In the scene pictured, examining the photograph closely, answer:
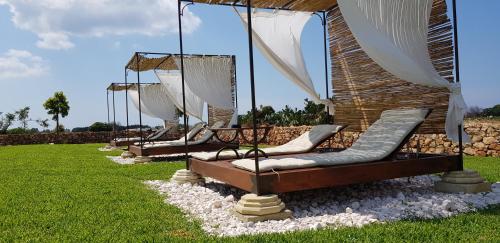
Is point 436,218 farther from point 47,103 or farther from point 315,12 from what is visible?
point 47,103

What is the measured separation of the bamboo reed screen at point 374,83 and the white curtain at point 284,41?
1.70 ft

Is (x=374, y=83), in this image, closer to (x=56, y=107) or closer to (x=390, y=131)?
(x=390, y=131)

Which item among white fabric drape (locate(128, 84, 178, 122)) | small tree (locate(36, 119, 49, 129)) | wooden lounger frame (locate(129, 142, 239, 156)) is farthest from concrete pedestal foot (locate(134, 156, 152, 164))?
small tree (locate(36, 119, 49, 129))

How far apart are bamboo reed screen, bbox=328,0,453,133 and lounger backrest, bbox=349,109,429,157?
0.41 metres

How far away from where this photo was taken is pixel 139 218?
3246 millimetres

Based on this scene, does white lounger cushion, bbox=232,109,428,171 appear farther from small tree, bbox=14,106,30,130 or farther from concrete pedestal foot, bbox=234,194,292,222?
small tree, bbox=14,106,30,130

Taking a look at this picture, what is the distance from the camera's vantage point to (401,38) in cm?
392

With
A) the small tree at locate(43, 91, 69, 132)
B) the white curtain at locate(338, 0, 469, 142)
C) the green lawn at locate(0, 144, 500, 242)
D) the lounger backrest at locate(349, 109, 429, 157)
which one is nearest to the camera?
the green lawn at locate(0, 144, 500, 242)

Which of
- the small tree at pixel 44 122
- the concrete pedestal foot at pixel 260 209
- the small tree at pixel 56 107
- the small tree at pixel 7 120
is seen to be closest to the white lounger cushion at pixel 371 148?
the concrete pedestal foot at pixel 260 209

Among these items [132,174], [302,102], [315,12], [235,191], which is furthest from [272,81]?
[302,102]

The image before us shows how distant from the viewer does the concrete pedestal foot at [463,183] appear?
3.84 metres

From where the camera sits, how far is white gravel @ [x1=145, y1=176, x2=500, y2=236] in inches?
118

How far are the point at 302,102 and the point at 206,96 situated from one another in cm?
549

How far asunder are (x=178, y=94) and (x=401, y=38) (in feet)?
24.0
